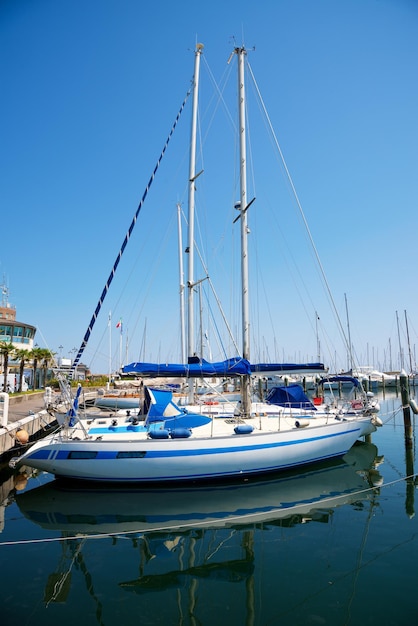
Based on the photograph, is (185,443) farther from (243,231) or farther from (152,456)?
(243,231)

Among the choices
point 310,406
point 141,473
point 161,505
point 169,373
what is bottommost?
point 161,505

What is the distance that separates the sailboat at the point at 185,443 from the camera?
1246cm

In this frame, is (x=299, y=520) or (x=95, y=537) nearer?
(x=95, y=537)

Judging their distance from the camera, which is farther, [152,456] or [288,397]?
[288,397]

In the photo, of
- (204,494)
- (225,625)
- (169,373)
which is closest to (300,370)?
(169,373)

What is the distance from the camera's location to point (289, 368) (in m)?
18.0

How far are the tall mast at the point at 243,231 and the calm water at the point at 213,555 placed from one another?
407 cm

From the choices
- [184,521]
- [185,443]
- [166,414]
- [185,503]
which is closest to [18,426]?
[166,414]

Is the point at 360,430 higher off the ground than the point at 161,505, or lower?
higher

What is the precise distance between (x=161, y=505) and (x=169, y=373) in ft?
17.5

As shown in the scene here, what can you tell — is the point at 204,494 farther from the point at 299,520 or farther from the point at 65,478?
the point at 65,478

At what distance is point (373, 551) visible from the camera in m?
8.68

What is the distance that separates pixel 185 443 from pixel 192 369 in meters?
3.93

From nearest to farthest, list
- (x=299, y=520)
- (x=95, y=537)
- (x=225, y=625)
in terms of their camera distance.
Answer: (x=225, y=625), (x=95, y=537), (x=299, y=520)
